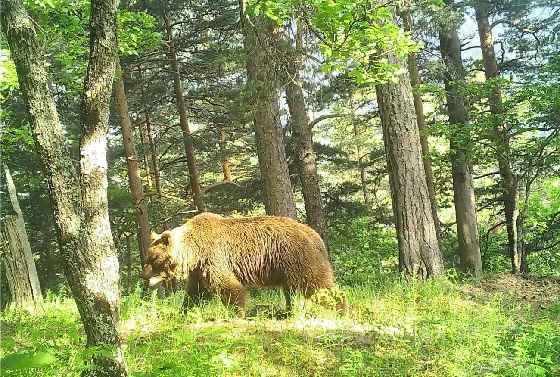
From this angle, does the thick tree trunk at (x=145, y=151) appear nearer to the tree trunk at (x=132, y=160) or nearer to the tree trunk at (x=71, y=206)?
the tree trunk at (x=132, y=160)

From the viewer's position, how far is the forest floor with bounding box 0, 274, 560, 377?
5.12m

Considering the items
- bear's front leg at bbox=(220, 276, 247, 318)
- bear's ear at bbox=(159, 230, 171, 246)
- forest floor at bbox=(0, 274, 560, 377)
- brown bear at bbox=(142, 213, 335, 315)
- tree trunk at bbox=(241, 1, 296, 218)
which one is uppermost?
tree trunk at bbox=(241, 1, 296, 218)

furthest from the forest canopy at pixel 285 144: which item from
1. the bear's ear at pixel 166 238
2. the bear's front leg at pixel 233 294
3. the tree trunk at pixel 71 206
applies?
the bear's ear at pixel 166 238

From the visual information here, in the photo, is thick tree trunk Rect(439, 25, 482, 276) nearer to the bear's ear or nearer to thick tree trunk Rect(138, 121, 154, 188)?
the bear's ear

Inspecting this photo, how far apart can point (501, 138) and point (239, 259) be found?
889 centimetres

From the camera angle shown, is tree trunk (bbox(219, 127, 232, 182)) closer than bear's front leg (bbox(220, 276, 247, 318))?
No

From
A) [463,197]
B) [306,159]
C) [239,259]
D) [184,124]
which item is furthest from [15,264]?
[463,197]

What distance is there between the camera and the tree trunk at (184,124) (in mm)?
16875

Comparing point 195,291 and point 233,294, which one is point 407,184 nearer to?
point 233,294

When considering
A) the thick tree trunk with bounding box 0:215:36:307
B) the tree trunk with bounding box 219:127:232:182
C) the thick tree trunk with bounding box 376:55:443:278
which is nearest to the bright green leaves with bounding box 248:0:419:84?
the thick tree trunk with bounding box 376:55:443:278

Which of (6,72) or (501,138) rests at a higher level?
(6,72)

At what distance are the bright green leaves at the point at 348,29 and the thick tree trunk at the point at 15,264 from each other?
22.7ft

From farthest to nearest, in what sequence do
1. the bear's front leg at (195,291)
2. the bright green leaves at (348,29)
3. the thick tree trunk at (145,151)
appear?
the thick tree trunk at (145,151), the bear's front leg at (195,291), the bright green leaves at (348,29)

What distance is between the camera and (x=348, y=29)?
6.68 metres
